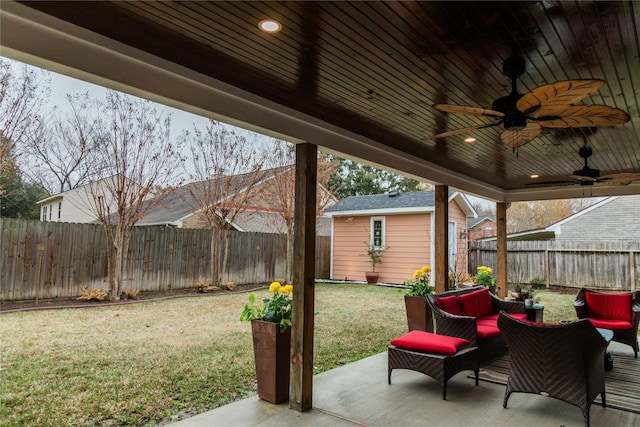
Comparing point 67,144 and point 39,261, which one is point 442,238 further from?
point 67,144

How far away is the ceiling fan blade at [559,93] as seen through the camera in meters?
2.26

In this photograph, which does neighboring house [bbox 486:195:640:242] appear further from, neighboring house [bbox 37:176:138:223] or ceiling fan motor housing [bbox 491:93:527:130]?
neighboring house [bbox 37:176:138:223]

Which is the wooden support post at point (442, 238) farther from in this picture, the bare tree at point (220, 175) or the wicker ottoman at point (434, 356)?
the bare tree at point (220, 175)

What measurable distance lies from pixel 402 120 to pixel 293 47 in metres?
1.79

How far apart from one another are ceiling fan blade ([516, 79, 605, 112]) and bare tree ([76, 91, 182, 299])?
777cm

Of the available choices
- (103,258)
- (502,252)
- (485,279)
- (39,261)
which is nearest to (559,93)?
(485,279)

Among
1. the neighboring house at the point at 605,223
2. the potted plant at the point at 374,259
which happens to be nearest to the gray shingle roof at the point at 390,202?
the potted plant at the point at 374,259

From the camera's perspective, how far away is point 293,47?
2.60m

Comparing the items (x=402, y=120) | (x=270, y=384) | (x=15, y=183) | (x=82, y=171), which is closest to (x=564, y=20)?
(x=402, y=120)

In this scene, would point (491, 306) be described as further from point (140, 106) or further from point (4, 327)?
point (140, 106)

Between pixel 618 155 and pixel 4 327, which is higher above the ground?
pixel 618 155

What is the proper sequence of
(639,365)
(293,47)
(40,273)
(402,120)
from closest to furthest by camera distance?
1. (293,47)
2. (402,120)
3. (639,365)
4. (40,273)

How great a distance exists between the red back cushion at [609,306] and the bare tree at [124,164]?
835cm

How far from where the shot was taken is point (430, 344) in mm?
4105
